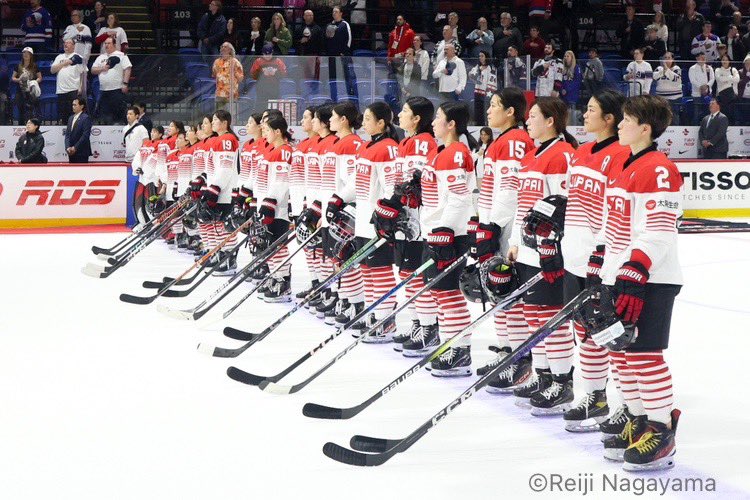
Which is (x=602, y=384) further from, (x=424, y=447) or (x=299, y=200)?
(x=299, y=200)

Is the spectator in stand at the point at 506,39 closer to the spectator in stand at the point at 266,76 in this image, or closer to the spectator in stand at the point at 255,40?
the spectator in stand at the point at 255,40

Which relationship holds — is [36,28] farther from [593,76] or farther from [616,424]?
[616,424]

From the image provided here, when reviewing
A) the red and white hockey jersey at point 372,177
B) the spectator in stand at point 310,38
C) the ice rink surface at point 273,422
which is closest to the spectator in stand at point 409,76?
the spectator in stand at point 310,38

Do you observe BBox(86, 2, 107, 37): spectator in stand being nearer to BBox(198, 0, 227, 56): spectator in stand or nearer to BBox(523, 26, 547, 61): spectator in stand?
BBox(198, 0, 227, 56): spectator in stand

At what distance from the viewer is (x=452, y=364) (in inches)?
190

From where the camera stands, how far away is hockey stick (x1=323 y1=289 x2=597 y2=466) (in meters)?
3.38

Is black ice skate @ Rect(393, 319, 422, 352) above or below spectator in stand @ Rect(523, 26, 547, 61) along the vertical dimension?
below

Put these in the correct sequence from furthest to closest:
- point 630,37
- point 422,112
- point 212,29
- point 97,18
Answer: point 630,37
point 97,18
point 212,29
point 422,112

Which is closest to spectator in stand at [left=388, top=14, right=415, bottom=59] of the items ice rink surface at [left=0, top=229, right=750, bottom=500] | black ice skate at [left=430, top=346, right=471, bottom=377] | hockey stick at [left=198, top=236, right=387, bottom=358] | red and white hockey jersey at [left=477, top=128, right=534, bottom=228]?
ice rink surface at [left=0, top=229, right=750, bottom=500]

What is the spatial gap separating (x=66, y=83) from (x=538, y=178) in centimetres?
922

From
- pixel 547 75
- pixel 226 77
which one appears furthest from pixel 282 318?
pixel 547 75

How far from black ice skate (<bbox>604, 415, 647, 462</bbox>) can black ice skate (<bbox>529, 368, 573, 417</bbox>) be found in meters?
0.52

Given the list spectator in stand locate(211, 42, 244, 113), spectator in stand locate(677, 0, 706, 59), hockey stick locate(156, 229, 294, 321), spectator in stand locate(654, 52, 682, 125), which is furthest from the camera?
spectator in stand locate(677, 0, 706, 59)

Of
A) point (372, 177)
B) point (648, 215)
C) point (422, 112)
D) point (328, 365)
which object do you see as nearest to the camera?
point (648, 215)
